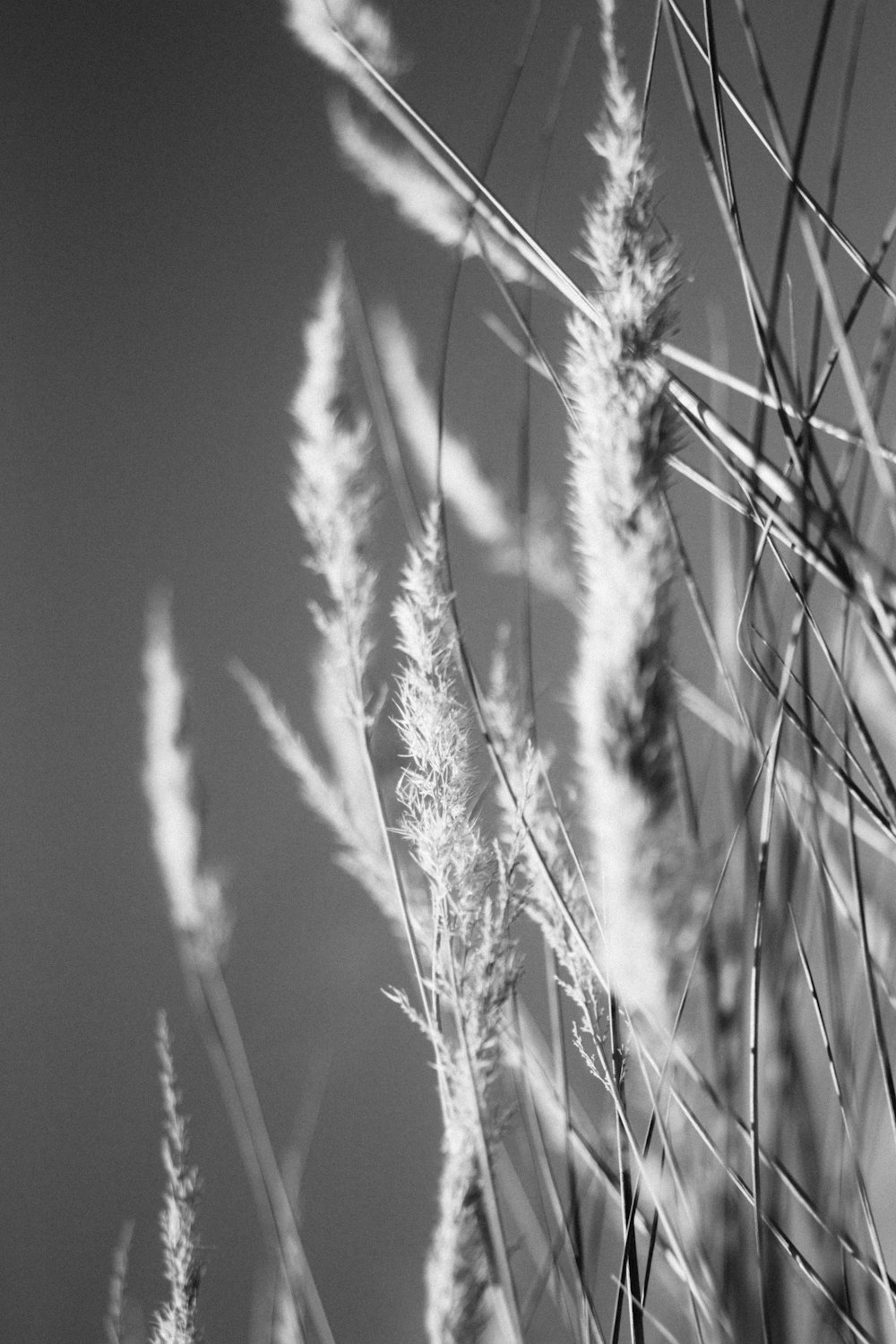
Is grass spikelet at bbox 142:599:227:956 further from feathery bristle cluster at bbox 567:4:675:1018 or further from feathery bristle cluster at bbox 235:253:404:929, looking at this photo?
feathery bristle cluster at bbox 567:4:675:1018

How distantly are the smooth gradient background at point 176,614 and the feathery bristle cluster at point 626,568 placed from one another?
515 mm

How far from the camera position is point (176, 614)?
0.76m

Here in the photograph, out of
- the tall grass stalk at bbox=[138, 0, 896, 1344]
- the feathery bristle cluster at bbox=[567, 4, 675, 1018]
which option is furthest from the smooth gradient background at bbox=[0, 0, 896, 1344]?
the feathery bristle cluster at bbox=[567, 4, 675, 1018]

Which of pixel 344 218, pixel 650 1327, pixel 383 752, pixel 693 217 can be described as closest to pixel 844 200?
pixel 693 217

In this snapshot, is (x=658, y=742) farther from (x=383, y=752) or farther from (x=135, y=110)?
(x=135, y=110)

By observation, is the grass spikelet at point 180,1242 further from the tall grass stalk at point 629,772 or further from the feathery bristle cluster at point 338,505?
the feathery bristle cluster at point 338,505

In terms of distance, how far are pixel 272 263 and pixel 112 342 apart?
0.51 feet

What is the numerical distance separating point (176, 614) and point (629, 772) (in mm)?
654

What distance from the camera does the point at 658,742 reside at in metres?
0.17

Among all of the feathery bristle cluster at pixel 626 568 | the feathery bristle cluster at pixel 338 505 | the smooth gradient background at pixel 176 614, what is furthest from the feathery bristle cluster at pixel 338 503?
the smooth gradient background at pixel 176 614

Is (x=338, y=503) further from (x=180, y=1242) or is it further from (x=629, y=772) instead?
(x=180, y=1242)

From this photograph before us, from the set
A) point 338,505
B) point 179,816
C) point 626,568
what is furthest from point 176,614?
point 626,568

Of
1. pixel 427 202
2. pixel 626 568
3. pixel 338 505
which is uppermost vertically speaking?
pixel 427 202

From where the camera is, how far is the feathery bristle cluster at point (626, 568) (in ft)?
0.55
